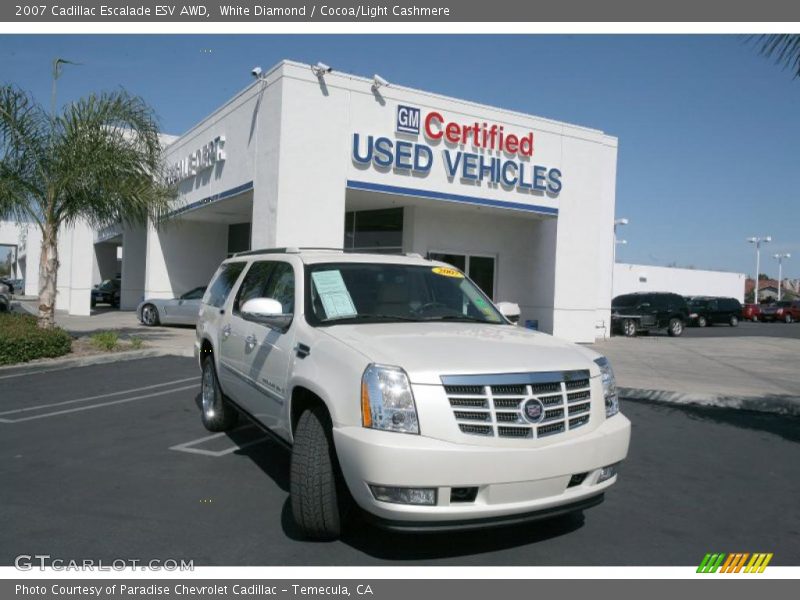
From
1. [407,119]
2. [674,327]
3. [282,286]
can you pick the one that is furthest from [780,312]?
[282,286]

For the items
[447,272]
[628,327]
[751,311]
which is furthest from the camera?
[751,311]

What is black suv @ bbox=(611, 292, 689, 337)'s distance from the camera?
2381 cm

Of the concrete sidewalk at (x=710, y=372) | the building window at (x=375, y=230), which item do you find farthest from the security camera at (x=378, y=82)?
the concrete sidewalk at (x=710, y=372)

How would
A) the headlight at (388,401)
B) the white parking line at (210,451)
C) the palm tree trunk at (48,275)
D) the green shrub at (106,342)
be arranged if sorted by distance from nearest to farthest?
the headlight at (388,401) < the white parking line at (210,451) < the green shrub at (106,342) < the palm tree trunk at (48,275)

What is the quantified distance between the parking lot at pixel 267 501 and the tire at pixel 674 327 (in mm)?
18072

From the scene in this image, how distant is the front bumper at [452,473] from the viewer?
3529 mm

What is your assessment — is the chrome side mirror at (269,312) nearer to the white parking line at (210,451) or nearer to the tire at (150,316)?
the white parking line at (210,451)

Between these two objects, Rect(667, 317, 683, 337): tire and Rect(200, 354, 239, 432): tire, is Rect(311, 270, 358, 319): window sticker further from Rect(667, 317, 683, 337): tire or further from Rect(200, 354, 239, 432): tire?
Rect(667, 317, 683, 337): tire

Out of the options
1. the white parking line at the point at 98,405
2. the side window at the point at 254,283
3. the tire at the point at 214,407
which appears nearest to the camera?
the side window at the point at 254,283

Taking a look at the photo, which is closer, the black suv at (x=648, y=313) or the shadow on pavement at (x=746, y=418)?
the shadow on pavement at (x=746, y=418)

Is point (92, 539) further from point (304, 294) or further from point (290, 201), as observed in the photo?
point (290, 201)

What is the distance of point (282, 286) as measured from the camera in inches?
217

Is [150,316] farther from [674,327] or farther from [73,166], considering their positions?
[674,327]

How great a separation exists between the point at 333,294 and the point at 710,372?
A: 10665 mm
